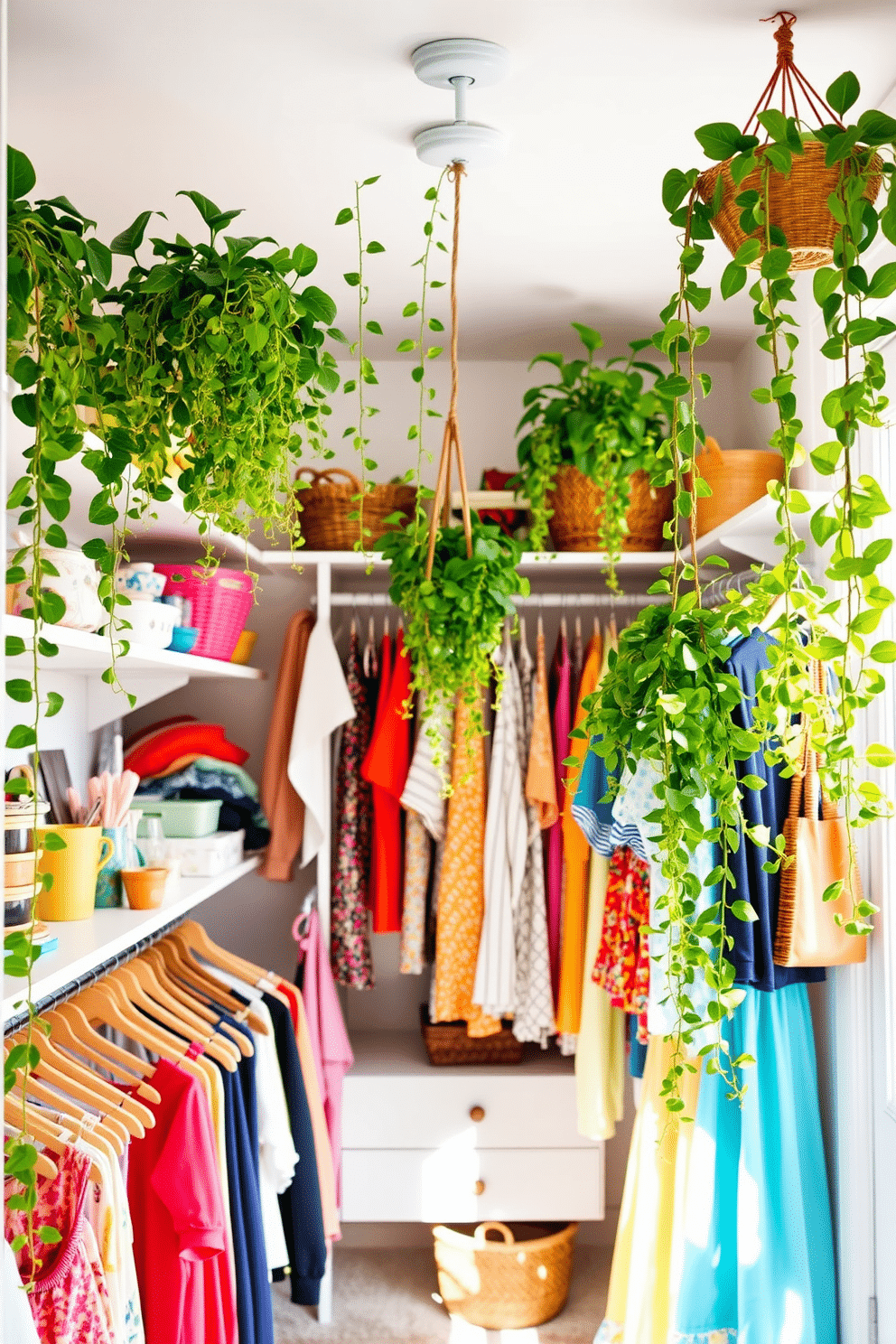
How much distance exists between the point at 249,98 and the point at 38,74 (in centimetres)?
32

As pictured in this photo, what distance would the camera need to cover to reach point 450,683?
207 cm

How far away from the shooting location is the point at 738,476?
2432 mm

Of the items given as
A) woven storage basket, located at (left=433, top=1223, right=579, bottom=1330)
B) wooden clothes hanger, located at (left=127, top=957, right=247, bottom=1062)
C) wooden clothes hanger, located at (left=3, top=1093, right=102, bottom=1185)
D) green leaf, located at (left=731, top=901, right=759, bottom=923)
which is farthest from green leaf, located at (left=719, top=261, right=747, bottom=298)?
woven storage basket, located at (left=433, top=1223, right=579, bottom=1330)

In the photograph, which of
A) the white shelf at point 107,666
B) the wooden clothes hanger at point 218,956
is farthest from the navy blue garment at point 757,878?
the white shelf at point 107,666

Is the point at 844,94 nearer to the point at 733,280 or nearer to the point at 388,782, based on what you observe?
the point at 733,280

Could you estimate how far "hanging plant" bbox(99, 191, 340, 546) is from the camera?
1.40 m

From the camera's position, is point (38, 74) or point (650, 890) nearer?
point (38, 74)

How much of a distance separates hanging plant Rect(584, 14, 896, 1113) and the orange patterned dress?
1196mm

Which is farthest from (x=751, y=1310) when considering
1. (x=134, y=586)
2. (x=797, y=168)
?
(x=797, y=168)

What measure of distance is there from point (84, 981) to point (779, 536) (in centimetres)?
146

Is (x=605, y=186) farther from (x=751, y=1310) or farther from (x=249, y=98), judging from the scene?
(x=751, y=1310)

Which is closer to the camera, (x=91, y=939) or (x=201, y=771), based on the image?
(x=91, y=939)

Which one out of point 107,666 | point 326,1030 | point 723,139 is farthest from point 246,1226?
point 723,139

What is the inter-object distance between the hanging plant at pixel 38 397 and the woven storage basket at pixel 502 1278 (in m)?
1.76
